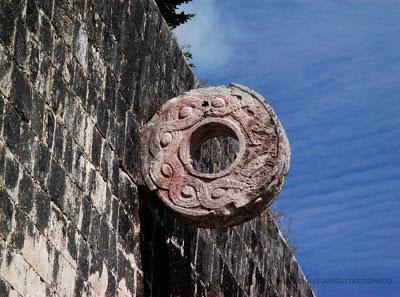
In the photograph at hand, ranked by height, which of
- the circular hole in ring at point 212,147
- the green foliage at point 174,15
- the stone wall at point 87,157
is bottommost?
the stone wall at point 87,157

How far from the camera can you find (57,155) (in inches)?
306

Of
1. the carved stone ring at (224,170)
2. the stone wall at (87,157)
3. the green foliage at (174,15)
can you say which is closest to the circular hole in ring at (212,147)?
the carved stone ring at (224,170)

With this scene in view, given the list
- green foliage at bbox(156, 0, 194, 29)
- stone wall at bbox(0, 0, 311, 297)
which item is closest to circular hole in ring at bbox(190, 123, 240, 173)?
stone wall at bbox(0, 0, 311, 297)

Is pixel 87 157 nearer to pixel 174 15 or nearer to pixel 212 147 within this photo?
pixel 212 147

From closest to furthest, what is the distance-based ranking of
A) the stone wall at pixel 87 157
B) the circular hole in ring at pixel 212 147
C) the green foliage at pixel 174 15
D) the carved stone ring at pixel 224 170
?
the stone wall at pixel 87 157, the carved stone ring at pixel 224 170, the circular hole in ring at pixel 212 147, the green foliage at pixel 174 15

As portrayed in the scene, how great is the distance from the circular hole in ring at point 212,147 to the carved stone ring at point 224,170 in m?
0.01

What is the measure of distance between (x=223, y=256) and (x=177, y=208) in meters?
2.11

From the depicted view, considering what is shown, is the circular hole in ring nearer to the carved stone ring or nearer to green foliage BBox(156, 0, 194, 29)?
the carved stone ring

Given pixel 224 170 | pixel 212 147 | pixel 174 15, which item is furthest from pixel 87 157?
pixel 174 15

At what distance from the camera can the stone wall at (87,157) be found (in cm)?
718

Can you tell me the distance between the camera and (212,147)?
1141cm

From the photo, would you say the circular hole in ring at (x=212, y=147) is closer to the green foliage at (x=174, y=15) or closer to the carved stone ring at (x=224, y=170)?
the carved stone ring at (x=224, y=170)

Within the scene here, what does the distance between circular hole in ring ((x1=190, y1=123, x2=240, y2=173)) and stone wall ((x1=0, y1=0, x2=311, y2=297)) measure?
45cm

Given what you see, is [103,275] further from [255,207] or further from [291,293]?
[291,293]
